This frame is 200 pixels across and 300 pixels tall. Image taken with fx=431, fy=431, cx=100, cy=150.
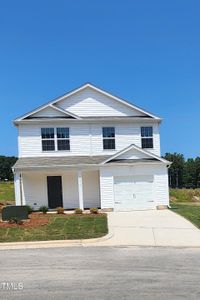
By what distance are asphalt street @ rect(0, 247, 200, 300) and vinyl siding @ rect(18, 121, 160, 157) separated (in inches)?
610

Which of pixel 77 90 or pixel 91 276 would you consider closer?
pixel 91 276

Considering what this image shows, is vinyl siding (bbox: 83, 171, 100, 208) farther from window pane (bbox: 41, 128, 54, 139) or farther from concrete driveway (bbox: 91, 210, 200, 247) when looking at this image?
concrete driveway (bbox: 91, 210, 200, 247)

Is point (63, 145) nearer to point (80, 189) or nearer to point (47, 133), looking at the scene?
point (47, 133)

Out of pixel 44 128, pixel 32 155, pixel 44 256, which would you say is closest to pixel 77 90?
pixel 44 128

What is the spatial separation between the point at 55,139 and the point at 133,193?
6.37m

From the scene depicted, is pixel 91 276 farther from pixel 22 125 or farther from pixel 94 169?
pixel 22 125

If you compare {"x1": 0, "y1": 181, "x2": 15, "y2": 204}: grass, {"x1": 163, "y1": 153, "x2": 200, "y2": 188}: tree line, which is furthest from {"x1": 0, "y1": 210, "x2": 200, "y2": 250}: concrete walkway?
{"x1": 163, "y1": 153, "x2": 200, "y2": 188}: tree line

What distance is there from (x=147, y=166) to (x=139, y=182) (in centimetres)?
117

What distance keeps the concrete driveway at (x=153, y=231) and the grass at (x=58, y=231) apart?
0.69 m

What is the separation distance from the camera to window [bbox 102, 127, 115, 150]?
29.8 metres

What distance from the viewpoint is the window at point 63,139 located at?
2925 centimetres

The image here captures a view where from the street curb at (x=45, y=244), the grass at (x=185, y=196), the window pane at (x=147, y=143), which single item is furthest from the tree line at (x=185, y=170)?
the street curb at (x=45, y=244)

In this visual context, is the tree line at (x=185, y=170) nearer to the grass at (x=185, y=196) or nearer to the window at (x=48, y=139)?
the grass at (x=185, y=196)

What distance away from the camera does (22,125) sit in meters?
28.9
